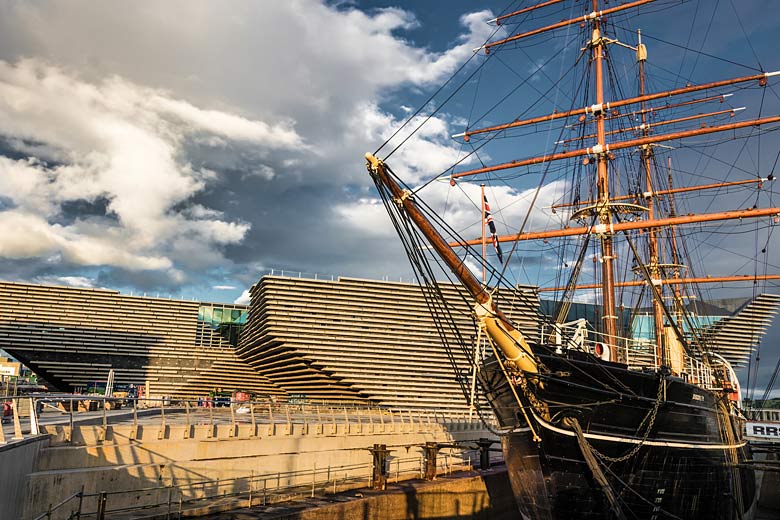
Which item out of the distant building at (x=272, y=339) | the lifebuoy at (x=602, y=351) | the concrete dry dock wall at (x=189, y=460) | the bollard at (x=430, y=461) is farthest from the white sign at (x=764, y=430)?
the distant building at (x=272, y=339)

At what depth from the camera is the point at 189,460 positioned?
18531 mm

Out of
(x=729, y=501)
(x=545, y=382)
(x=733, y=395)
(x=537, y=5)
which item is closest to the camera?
(x=545, y=382)

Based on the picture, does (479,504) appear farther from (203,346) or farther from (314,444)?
(203,346)

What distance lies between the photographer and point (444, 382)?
57094 mm

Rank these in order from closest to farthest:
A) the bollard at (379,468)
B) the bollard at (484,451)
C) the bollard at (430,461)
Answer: the bollard at (379,468)
the bollard at (430,461)
the bollard at (484,451)

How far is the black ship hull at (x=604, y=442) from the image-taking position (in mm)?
15742

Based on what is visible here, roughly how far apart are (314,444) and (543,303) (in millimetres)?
55068

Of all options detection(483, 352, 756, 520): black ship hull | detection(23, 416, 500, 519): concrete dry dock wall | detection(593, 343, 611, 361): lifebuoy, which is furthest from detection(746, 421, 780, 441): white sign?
detection(23, 416, 500, 519): concrete dry dock wall

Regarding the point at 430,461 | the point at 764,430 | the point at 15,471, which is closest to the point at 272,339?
the point at 430,461

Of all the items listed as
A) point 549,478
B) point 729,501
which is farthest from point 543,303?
point 549,478

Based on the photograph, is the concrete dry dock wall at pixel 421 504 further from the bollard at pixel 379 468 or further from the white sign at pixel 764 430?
the white sign at pixel 764 430

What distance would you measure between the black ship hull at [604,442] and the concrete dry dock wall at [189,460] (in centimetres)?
741

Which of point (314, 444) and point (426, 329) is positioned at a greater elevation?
point (426, 329)

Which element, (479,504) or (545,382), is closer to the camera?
(545,382)
